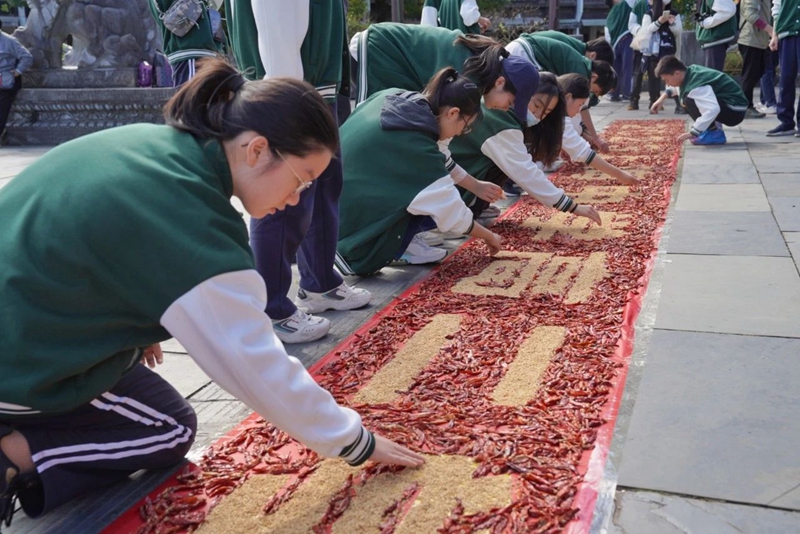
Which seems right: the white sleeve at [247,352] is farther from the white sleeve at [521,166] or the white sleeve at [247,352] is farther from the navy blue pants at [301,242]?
the white sleeve at [521,166]

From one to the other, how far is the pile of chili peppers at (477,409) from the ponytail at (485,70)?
3.34 ft

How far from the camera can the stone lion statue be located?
1045cm

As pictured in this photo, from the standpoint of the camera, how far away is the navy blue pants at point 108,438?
6.33 ft

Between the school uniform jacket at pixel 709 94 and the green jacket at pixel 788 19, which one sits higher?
the green jacket at pixel 788 19

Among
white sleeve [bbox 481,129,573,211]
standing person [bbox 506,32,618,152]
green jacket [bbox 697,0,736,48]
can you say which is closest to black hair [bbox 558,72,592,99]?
standing person [bbox 506,32,618,152]

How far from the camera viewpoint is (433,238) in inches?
182

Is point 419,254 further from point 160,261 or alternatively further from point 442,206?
point 160,261

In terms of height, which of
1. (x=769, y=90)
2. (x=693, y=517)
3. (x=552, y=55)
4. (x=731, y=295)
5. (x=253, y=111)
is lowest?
(x=769, y=90)

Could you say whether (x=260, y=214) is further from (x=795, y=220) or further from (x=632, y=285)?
(x=795, y=220)

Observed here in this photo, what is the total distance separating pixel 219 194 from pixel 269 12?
156 cm

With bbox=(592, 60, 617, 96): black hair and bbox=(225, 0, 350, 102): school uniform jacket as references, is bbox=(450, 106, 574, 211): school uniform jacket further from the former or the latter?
bbox=(592, 60, 617, 96): black hair

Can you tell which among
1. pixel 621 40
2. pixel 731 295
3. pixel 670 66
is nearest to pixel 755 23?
pixel 670 66

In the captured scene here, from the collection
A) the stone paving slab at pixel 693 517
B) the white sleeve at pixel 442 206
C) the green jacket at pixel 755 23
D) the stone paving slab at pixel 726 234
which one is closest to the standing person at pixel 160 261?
the stone paving slab at pixel 693 517

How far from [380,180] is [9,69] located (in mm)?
7617
